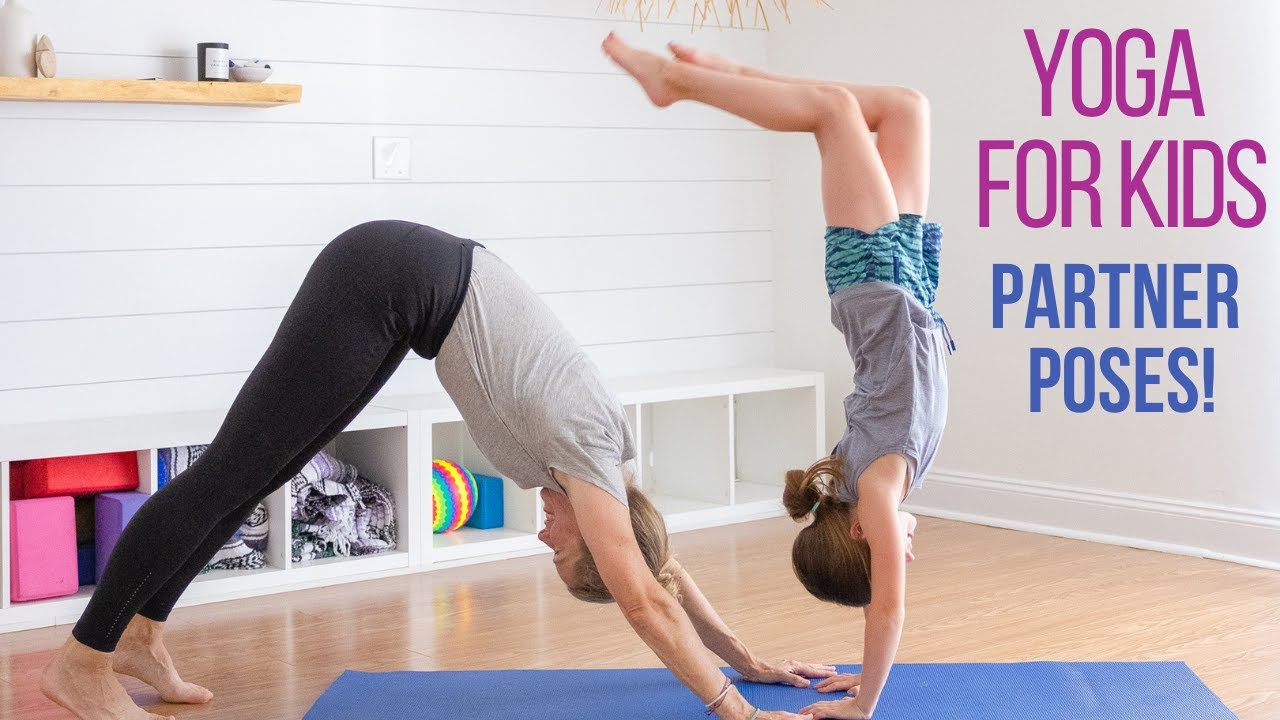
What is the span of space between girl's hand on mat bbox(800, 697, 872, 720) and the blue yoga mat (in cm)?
13

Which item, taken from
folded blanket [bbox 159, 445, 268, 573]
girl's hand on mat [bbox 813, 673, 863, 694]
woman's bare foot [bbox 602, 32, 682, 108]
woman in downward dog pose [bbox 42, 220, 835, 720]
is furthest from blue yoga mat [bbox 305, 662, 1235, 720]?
woman's bare foot [bbox 602, 32, 682, 108]

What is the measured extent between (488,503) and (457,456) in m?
0.24

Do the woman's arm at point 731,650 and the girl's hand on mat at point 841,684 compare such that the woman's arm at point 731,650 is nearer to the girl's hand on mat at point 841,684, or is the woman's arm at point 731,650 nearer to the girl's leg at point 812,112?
the girl's hand on mat at point 841,684

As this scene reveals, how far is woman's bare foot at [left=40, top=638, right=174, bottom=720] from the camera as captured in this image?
7.80 feet

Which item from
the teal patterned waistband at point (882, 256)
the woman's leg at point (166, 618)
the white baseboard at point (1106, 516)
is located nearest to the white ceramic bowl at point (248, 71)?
the woman's leg at point (166, 618)

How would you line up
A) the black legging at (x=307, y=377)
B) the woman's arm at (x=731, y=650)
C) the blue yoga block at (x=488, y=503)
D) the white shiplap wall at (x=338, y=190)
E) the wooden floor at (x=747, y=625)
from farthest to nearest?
the blue yoga block at (x=488, y=503), the white shiplap wall at (x=338, y=190), the wooden floor at (x=747, y=625), the woman's arm at (x=731, y=650), the black legging at (x=307, y=377)

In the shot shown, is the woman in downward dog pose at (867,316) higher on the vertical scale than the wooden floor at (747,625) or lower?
higher

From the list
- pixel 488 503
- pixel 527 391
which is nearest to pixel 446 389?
pixel 527 391

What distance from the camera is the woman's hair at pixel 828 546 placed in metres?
2.38

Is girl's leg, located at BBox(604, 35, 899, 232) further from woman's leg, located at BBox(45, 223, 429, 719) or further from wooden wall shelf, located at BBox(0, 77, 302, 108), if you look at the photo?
wooden wall shelf, located at BBox(0, 77, 302, 108)

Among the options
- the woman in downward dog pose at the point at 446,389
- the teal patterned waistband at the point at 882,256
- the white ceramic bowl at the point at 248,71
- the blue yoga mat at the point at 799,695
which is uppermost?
the white ceramic bowl at the point at 248,71

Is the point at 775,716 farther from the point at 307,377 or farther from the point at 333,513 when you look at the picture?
the point at 333,513

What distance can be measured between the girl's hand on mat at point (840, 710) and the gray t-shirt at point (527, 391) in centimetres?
54

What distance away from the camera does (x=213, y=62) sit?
3762mm
